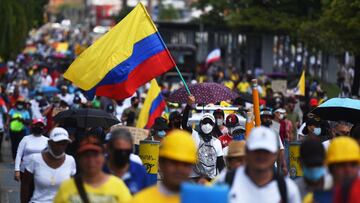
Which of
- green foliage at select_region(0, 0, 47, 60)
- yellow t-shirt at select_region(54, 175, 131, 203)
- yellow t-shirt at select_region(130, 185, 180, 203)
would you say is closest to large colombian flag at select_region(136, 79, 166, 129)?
green foliage at select_region(0, 0, 47, 60)

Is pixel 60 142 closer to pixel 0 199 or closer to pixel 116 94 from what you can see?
pixel 116 94

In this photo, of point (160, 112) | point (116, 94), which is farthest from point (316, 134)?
point (160, 112)

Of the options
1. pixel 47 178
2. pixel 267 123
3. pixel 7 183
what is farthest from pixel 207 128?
pixel 7 183

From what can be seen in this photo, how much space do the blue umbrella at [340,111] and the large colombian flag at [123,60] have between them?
200 cm

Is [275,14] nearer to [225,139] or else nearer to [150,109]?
[150,109]

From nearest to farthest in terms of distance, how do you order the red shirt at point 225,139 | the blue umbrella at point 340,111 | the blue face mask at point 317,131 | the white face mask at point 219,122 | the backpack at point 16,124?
the blue face mask at point 317,131 → the red shirt at point 225,139 → the blue umbrella at point 340,111 → the white face mask at point 219,122 → the backpack at point 16,124

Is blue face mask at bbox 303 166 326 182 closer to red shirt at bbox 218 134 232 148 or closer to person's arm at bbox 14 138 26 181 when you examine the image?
person's arm at bbox 14 138 26 181

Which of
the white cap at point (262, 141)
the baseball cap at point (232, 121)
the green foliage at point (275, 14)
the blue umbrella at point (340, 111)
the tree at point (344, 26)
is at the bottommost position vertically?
the baseball cap at point (232, 121)

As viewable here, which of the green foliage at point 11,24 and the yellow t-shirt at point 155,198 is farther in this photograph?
the green foliage at point 11,24

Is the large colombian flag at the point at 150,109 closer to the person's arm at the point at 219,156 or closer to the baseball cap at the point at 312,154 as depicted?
the person's arm at the point at 219,156

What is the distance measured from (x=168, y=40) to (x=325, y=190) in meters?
65.5

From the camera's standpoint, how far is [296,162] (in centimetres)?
1555

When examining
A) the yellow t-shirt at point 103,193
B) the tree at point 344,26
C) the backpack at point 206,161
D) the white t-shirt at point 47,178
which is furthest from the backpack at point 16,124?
the yellow t-shirt at point 103,193

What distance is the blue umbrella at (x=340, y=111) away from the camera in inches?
652
